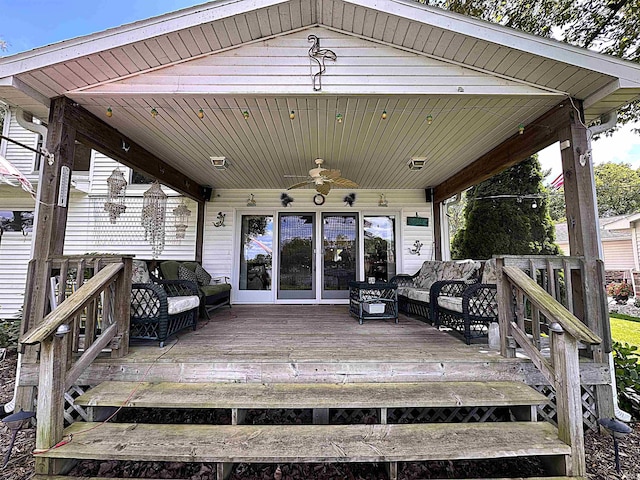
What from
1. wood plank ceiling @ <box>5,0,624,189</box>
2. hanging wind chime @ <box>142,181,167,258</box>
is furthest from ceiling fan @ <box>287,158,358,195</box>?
hanging wind chime @ <box>142,181,167,258</box>

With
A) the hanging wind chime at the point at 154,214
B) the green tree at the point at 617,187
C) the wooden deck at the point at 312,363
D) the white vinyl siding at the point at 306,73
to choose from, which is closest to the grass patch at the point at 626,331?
the wooden deck at the point at 312,363

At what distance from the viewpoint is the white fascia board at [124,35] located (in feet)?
8.45

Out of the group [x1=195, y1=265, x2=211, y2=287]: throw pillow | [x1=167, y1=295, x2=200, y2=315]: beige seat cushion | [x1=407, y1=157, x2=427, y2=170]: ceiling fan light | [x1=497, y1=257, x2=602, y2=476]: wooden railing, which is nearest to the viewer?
[x1=497, y1=257, x2=602, y2=476]: wooden railing

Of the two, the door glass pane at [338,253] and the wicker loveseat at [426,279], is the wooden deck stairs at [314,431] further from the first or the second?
the door glass pane at [338,253]

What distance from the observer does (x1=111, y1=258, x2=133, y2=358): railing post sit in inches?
108

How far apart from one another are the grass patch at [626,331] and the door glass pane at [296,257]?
5875mm

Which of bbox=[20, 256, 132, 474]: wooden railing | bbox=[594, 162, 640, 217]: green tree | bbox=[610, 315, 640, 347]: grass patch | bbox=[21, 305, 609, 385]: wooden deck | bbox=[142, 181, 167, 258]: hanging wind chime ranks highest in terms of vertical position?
bbox=[594, 162, 640, 217]: green tree

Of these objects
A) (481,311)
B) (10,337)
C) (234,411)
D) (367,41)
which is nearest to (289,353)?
(234,411)

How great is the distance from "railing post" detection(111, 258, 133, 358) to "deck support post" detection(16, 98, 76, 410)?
0.64 m

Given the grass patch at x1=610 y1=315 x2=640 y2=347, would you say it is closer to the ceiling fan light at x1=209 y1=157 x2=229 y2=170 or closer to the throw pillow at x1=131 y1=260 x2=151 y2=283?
the ceiling fan light at x1=209 y1=157 x2=229 y2=170

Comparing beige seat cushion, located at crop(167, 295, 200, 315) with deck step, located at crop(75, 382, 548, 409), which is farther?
beige seat cushion, located at crop(167, 295, 200, 315)

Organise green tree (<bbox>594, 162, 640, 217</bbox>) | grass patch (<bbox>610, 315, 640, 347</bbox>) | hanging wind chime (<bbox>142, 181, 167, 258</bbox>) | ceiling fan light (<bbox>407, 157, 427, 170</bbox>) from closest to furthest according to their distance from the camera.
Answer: ceiling fan light (<bbox>407, 157, 427, 170</bbox>), hanging wind chime (<bbox>142, 181, 167, 258</bbox>), grass patch (<bbox>610, 315, 640, 347</bbox>), green tree (<bbox>594, 162, 640, 217</bbox>)

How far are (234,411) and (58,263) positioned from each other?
2.15 meters

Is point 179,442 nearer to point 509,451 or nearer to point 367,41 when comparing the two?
point 509,451
